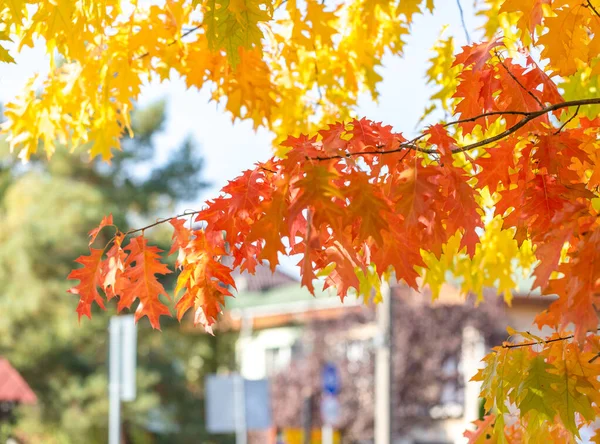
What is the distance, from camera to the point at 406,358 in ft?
89.8

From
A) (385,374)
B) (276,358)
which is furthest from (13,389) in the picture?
(276,358)

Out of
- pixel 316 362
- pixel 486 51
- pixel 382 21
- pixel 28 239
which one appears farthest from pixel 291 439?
pixel 486 51

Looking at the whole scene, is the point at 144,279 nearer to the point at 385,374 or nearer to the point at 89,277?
the point at 89,277

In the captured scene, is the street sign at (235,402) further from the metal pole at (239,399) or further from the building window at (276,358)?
the building window at (276,358)

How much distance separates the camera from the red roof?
17.5 meters

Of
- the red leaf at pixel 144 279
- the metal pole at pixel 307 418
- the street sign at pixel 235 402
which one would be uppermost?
the red leaf at pixel 144 279

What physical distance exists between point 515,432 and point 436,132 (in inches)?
61.4

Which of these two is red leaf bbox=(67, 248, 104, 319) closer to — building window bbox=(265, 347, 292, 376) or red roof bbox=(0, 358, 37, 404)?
red roof bbox=(0, 358, 37, 404)

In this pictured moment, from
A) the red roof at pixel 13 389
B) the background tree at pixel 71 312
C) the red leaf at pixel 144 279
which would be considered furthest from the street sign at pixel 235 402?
the background tree at pixel 71 312

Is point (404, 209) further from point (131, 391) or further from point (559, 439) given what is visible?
point (131, 391)

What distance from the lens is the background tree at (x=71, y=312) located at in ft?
96.1

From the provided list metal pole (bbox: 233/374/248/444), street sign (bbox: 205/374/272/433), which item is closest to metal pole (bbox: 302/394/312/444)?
street sign (bbox: 205/374/272/433)

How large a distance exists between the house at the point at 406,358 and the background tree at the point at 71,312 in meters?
3.59

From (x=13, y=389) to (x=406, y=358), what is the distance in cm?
1270
